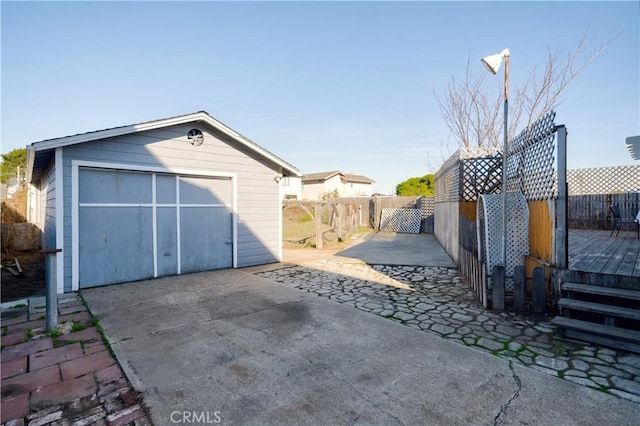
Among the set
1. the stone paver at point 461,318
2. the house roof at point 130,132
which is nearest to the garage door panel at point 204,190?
the house roof at point 130,132

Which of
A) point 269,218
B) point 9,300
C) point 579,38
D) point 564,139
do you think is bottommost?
point 9,300

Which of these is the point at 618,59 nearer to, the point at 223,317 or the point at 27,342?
the point at 223,317

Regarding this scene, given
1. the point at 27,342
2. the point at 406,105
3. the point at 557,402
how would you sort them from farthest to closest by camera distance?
the point at 406,105
the point at 27,342
the point at 557,402

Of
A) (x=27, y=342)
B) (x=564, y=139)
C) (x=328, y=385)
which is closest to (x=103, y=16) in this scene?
(x=27, y=342)

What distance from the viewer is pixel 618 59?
9164 millimetres

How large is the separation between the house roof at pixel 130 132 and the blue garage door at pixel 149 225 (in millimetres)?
647

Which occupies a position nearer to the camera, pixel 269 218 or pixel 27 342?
pixel 27 342

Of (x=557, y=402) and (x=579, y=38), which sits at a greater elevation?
(x=579, y=38)

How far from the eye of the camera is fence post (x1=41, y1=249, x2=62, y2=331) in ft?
11.6

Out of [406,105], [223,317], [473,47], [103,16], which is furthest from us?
[406,105]

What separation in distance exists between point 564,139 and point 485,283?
2.10 metres

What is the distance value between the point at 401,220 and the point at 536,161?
461 inches

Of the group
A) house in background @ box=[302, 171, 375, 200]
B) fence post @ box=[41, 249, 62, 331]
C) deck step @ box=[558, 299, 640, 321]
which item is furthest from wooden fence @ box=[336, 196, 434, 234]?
house in background @ box=[302, 171, 375, 200]

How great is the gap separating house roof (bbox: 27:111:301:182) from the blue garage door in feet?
2.12
